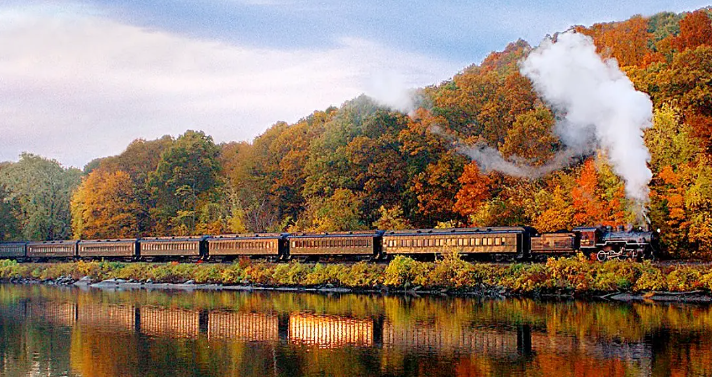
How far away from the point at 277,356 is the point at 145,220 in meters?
66.6

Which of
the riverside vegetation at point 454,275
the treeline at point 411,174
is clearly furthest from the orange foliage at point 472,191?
the riverside vegetation at point 454,275

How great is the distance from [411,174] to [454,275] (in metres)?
20.4

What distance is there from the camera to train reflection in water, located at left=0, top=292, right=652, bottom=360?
92.2ft

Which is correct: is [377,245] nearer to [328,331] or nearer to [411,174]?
[411,174]

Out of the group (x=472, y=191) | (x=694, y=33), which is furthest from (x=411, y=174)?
(x=694, y=33)

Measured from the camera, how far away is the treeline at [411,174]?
53.2m

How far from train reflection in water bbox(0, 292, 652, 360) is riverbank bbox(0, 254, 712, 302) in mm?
12560

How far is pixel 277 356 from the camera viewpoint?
1091 inches

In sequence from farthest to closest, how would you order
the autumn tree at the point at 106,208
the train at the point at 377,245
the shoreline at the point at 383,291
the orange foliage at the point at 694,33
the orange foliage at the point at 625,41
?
the autumn tree at the point at 106,208 → the orange foliage at the point at 625,41 → the orange foliage at the point at 694,33 → the train at the point at 377,245 → the shoreline at the point at 383,291

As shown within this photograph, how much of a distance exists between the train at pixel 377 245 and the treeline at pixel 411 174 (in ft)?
9.97

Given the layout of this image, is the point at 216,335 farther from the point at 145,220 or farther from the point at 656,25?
the point at 656,25

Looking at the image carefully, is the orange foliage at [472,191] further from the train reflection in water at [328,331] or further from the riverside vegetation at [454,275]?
the train reflection in water at [328,331]

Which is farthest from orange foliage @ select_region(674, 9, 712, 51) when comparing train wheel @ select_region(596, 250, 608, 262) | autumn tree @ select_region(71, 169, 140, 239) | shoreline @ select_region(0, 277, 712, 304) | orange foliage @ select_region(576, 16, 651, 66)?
autumn tree @ select_region(71, 169, 140, 239)

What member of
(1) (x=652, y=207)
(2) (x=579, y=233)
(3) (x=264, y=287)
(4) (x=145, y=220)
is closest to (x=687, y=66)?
(1) (x=652, y=207)
